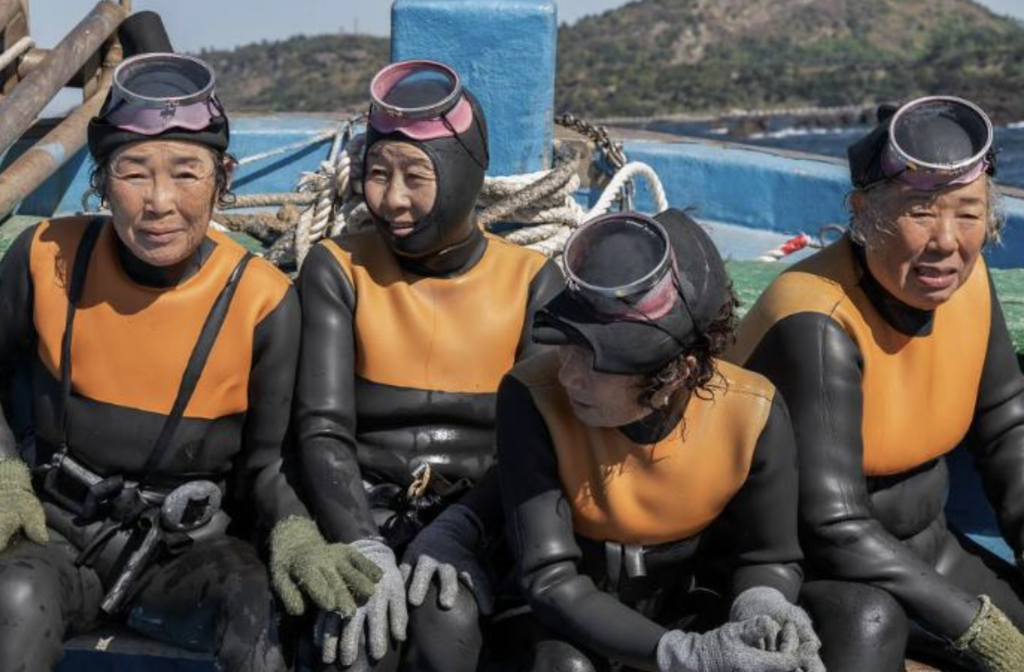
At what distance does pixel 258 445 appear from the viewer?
3496 mm

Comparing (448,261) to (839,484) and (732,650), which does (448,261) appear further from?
(732,650)

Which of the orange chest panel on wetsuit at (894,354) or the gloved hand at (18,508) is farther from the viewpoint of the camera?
the orange chest panel on wetsuit at (894,354)

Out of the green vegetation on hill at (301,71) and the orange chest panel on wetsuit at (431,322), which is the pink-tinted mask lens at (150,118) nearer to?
the orange chest panel on wetsuit at (431,322)

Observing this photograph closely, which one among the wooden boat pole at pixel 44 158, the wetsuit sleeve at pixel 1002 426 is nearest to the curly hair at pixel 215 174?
the wetsuit sleeve at pixel 1002 426

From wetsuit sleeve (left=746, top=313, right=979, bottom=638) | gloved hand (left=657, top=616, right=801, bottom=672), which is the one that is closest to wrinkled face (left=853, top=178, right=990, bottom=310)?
wetsuit sleeve (left=746, top=313, right=979, bottom=638)

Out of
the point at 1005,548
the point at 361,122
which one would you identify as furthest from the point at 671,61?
the point at 1005,548

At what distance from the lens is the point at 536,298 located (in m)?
3.64

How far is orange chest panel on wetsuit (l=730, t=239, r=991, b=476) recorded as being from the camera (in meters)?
3.36

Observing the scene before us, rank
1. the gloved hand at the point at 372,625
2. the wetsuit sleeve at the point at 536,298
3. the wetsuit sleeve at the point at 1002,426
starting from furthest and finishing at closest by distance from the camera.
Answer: the wetsuit sleeve at the point at 536,298 → the wetsuit sleeve at the point at 1002,426 → the gloved hand at the point at 372,625

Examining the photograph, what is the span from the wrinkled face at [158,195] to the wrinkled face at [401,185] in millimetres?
352

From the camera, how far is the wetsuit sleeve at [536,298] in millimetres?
3625

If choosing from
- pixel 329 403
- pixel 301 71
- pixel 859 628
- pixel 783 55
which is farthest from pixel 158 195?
pixel 783 55

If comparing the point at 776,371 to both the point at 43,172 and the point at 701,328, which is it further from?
the point at 43,172

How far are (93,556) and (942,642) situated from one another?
1.70 meters
